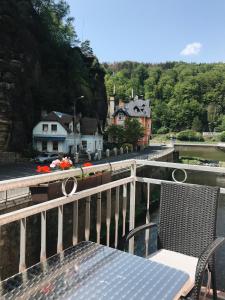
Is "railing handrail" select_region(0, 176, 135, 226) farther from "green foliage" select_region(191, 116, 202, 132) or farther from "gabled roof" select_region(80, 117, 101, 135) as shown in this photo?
"green foliage" select_region(191, 116, 202, 132)

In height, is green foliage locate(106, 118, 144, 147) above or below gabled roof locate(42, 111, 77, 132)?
below

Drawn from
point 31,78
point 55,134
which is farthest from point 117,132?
point 31,78

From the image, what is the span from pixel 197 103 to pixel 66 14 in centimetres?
7164

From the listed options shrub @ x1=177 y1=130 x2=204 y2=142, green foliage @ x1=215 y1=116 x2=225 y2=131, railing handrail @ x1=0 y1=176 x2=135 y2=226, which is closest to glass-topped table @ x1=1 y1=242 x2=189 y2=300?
railing handrail @ x1=0 y1=176 x2=135 y2=226

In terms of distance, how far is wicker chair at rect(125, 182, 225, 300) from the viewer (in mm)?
2982

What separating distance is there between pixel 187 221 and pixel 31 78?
35.5 meters

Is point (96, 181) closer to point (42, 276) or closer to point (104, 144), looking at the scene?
point (42, 276)

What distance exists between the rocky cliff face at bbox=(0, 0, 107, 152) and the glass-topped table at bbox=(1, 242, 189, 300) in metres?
27.1

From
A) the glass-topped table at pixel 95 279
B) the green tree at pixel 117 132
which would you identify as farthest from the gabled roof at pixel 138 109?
the glass-topped table at pixel 95 279

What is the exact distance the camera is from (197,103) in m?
114

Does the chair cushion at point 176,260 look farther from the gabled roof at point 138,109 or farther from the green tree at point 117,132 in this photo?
the gabled roof at point 138,109

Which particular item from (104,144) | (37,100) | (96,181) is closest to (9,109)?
(37,100)

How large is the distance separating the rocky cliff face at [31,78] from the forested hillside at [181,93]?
51116 mm

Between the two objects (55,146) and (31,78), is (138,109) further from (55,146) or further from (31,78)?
(31,78)
